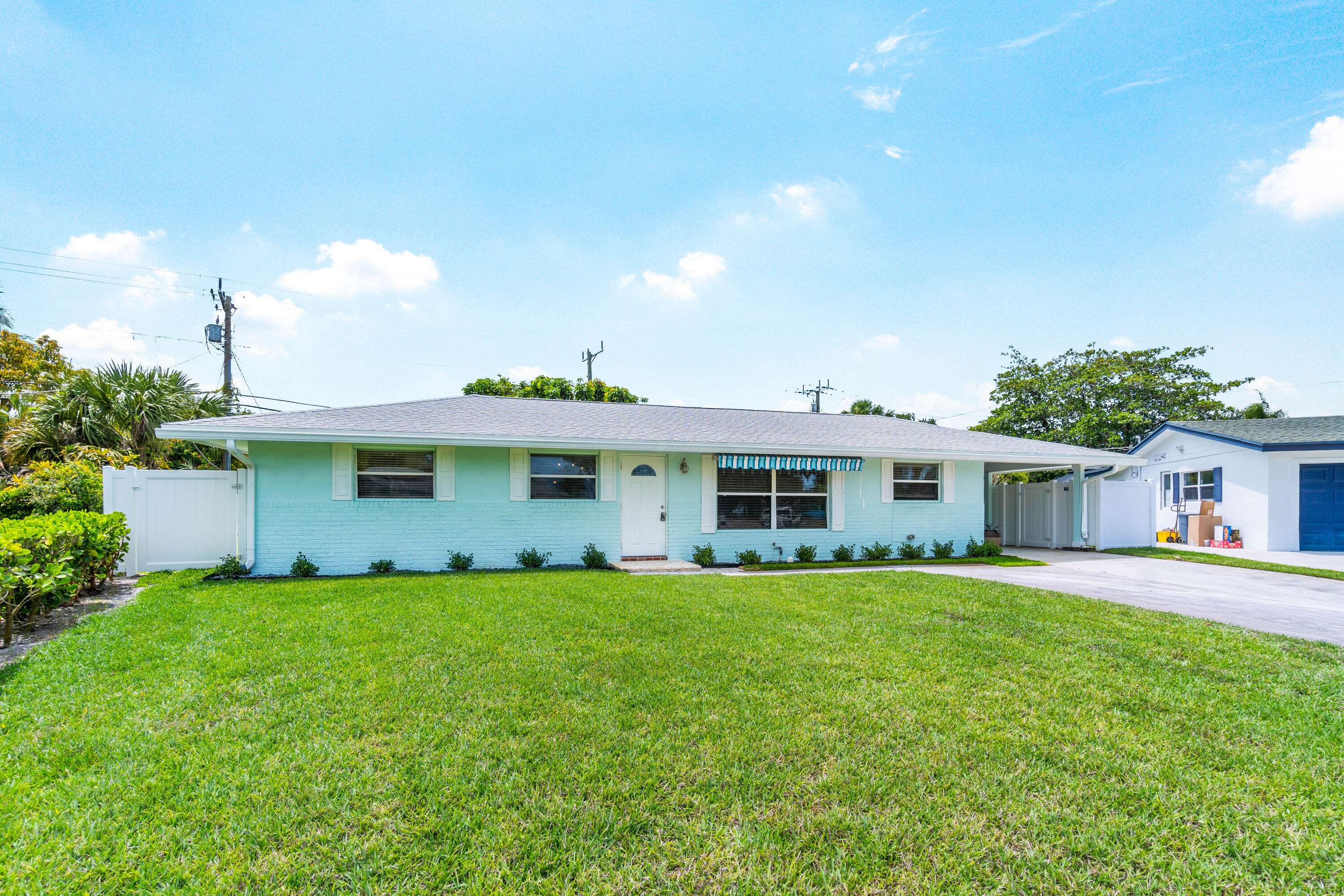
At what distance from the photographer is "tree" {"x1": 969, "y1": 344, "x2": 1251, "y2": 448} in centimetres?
2664

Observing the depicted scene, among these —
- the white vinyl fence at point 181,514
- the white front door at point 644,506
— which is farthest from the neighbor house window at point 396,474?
the white front door at point 644,506

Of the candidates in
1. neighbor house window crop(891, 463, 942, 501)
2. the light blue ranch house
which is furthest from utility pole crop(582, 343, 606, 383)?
neighbor house window crop(891, 463, 942, 501)

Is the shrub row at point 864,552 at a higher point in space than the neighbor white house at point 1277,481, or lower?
lower

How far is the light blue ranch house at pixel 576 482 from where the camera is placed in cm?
959

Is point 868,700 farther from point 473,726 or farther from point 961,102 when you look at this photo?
point 961,102

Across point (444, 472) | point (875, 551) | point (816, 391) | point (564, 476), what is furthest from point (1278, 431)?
point (816, 391)

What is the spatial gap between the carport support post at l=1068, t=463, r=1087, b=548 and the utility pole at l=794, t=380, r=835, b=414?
2353 centimetres

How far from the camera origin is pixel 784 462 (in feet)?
37.4

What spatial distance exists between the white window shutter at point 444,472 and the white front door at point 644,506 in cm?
298

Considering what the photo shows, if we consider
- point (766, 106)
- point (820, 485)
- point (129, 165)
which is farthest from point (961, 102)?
point (129, 165)

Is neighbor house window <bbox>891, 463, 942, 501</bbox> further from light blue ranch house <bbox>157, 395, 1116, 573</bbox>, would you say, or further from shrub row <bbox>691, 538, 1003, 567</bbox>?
shrub row <bbox>691, 538, 1003, 567</bbox>

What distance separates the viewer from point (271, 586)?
8141mm

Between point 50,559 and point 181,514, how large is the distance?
168 inches

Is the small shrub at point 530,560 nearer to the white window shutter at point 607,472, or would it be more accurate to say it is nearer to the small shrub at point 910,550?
the white window shutter at point 607,472
